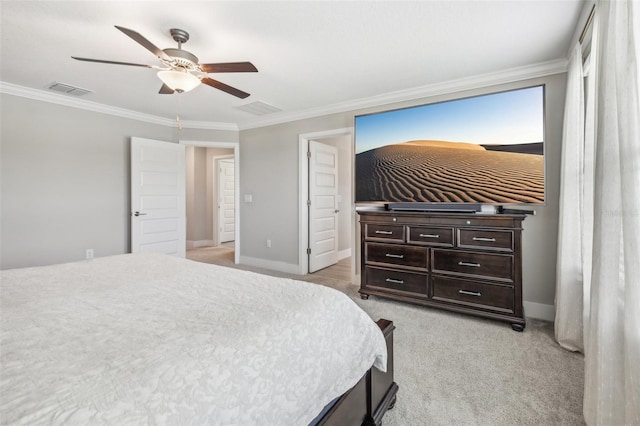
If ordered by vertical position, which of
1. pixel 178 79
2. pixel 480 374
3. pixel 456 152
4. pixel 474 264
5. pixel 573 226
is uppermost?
pixel 178 79

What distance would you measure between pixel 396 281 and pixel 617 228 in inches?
81.2

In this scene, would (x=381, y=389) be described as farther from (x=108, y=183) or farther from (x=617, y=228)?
(x=108, y=183)

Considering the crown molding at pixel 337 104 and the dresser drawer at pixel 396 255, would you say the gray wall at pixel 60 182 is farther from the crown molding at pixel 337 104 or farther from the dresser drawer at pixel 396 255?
the dresser drawer at pixel 396 255

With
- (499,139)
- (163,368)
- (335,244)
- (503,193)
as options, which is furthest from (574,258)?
(335,244)

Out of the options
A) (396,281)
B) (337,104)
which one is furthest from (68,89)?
(396,281)

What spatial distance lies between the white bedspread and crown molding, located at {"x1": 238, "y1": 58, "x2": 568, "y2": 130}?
9.32 ft

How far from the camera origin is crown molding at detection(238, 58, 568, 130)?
2.78 meters

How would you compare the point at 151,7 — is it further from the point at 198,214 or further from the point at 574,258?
the point at 198,214

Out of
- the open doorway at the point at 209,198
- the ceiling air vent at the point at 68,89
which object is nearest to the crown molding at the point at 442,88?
the ceiling air vent at the point at 68,89

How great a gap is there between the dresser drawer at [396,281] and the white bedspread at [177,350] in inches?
67.8

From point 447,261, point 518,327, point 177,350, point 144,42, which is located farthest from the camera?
point 447,261

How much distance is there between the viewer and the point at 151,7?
196 centimetres

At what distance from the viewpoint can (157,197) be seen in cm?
447

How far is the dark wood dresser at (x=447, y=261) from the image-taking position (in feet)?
8.47
